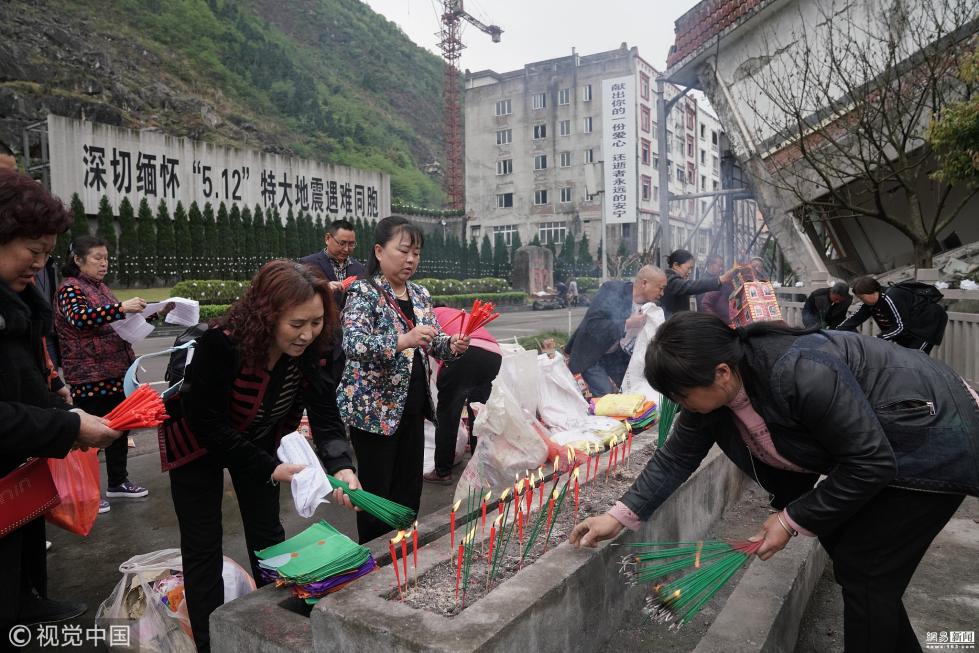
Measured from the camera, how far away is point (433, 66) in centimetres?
7638

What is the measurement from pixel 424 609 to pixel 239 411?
3.21 ft

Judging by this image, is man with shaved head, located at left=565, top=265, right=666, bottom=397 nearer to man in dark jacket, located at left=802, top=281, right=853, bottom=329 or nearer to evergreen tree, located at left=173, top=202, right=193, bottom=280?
man in dark jacket, located at left=802, top=281, right=853, bottom=329

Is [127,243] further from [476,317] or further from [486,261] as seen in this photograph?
[476,317]

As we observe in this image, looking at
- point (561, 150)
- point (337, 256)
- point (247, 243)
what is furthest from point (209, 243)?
point (561, 150)

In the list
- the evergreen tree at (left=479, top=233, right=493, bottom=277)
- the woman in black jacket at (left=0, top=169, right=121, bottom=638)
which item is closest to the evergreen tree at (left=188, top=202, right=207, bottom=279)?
the evergreen tree at (left=479, top=233, right=493, bottom=277)

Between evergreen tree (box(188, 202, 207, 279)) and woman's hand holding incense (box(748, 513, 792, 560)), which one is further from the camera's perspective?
evergreen tree (box(188, 202, 207, 279))

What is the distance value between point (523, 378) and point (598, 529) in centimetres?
274

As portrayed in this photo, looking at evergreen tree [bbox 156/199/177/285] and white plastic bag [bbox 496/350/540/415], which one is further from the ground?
evergreen tree [bbox 156/199/177/285]

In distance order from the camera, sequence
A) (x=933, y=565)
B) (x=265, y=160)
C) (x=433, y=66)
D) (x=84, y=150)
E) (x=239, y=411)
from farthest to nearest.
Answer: (x=433, y=66) < (x=265, y=160) < (x=84, y=150) < (x=933, y=565) < (x=239, y=411)

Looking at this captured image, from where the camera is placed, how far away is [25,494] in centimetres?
212

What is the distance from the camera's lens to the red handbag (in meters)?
2.06

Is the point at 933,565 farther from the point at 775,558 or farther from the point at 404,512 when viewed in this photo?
the point at 404,512

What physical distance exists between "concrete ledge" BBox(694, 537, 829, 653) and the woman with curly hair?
147 centimetres

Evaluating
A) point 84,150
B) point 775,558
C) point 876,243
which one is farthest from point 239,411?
point 84,150
